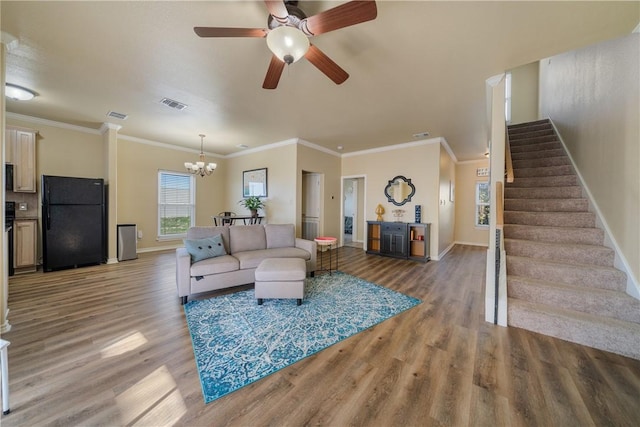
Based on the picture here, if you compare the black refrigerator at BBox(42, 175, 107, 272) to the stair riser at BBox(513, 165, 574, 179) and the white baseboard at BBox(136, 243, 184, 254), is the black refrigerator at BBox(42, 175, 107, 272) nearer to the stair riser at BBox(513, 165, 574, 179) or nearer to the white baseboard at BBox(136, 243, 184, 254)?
the white baseboard at BBox(136, 243, 184, 254)

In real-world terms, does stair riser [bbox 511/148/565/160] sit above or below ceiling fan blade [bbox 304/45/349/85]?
below

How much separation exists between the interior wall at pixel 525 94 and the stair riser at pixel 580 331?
5.93 m

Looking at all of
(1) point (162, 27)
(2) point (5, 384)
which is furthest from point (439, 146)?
(2) point (5, 384)

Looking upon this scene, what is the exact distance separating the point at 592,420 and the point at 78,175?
751cm

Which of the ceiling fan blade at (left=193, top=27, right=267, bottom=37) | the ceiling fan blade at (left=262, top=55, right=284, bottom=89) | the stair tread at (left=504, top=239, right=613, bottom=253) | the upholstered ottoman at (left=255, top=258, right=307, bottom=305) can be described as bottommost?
the upholstered ottoman at (left=255, top=258, right=307, bottom=305)

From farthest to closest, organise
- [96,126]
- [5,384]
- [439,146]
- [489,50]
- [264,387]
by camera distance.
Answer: [439,146], [96,126], [489,50], [264,387], [5,384]

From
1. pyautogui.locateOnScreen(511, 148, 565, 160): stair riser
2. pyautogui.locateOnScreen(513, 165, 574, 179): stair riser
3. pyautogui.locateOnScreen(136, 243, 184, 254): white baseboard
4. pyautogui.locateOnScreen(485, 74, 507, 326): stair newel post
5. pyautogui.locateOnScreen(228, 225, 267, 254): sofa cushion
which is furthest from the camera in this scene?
pyautogui.locateOnScreen(136, 243, 184, 254): white baseboard

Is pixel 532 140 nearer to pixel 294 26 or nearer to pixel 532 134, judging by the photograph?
pixel 532 134

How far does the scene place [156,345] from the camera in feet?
6.54

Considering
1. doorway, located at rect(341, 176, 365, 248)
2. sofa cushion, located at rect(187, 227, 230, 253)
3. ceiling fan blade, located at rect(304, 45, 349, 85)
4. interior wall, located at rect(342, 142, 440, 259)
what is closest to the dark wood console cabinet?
interior wall, located at rect(342, 142, 440, 259)

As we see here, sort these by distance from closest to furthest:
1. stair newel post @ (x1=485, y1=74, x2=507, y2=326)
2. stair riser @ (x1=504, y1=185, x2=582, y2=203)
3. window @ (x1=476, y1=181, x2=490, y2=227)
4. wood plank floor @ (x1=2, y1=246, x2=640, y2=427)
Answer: wood plank floor @ (x1=2, y1=246, x2=640, y2=427)
stair newel post @ (x1=485, y1=74, x2=507, y2=326)
stair riser @ (x1=504, y1=185, x2=582, y2=203)
window @ (x1=476, y1=181, x2=490, y2=227)

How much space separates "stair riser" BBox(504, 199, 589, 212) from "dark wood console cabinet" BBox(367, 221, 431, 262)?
5.63 ft

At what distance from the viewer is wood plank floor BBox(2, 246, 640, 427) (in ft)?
4.40

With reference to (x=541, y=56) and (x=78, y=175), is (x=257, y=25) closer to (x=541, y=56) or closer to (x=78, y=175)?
(x=541, y=56)
